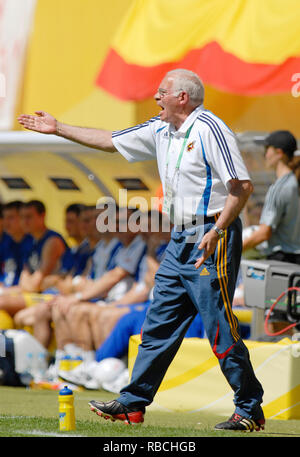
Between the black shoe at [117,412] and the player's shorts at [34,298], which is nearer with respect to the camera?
the black shoe at [117,412]

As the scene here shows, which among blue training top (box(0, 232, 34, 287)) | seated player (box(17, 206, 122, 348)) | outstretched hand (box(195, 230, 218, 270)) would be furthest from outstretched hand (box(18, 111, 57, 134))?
blue training top (box(0, 232, 34, 287))

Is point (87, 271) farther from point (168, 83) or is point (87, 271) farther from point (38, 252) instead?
point (168, 83)

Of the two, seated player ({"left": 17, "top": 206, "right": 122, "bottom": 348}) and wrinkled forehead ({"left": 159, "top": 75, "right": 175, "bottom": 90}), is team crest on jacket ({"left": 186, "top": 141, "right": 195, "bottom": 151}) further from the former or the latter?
seated player ({"left": 17, "top": 206, "right": 122, "bottom": 348})

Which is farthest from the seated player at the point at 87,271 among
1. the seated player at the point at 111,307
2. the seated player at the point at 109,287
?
the seated player at the point at 111,307

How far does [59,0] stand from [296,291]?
283 inches

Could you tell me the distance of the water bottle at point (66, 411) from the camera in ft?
16.2

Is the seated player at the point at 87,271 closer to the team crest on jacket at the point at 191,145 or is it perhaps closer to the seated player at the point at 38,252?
the seated player at the point at 38,252

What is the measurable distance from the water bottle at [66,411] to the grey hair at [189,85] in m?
1.70

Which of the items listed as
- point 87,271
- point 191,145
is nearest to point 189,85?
point 191,145

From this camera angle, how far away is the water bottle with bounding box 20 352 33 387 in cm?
877

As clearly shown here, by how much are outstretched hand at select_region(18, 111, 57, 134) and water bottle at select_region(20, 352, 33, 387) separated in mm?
3900

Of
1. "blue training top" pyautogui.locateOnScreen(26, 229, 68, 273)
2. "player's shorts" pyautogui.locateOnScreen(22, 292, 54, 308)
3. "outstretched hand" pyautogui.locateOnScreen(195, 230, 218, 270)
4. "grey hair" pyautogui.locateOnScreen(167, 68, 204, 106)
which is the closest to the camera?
"outstretched hand" pyautogui.locateOnScreen(195, 230, 218, 270)

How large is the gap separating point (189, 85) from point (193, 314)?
1259mm
